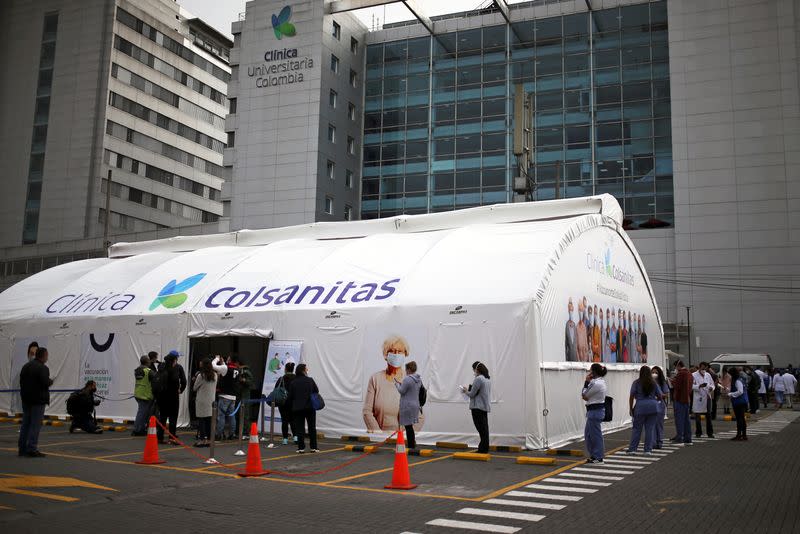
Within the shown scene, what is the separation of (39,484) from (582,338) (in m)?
13.7

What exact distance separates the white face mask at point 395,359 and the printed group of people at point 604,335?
4151 mm

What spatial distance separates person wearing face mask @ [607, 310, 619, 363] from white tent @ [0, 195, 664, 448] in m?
0.10

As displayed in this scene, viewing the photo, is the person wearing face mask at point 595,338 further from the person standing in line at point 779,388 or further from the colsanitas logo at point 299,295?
the person standing in line at point 779,388

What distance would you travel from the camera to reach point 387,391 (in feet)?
59.2

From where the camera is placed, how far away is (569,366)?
18.0 metres

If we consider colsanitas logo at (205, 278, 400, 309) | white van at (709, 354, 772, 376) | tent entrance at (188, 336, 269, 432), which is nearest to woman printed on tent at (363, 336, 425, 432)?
colsanitas logo at (205, 278, 400, 309)

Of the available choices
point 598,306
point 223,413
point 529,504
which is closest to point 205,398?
point 223,413

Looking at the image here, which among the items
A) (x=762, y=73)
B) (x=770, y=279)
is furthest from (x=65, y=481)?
(x=762, y=73)

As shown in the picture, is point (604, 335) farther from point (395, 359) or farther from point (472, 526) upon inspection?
point (472, 526)

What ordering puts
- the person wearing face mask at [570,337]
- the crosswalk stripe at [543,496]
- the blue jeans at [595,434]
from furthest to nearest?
the person wearing face mask at [570,337] → the blue jeans at [595,434] → the crosswalk stripe at [543,496]

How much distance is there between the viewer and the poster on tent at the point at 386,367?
58.4ft

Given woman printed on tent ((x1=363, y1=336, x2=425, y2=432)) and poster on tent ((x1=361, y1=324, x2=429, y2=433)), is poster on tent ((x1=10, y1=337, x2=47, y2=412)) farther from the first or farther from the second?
woman printed on tent ((x1=363, y1=336, x2=425, y2=432))

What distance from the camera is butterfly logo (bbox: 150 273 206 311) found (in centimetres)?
2186

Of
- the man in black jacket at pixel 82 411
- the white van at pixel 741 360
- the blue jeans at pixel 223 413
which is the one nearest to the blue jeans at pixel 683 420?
the blue jeans at pixel 223 413
